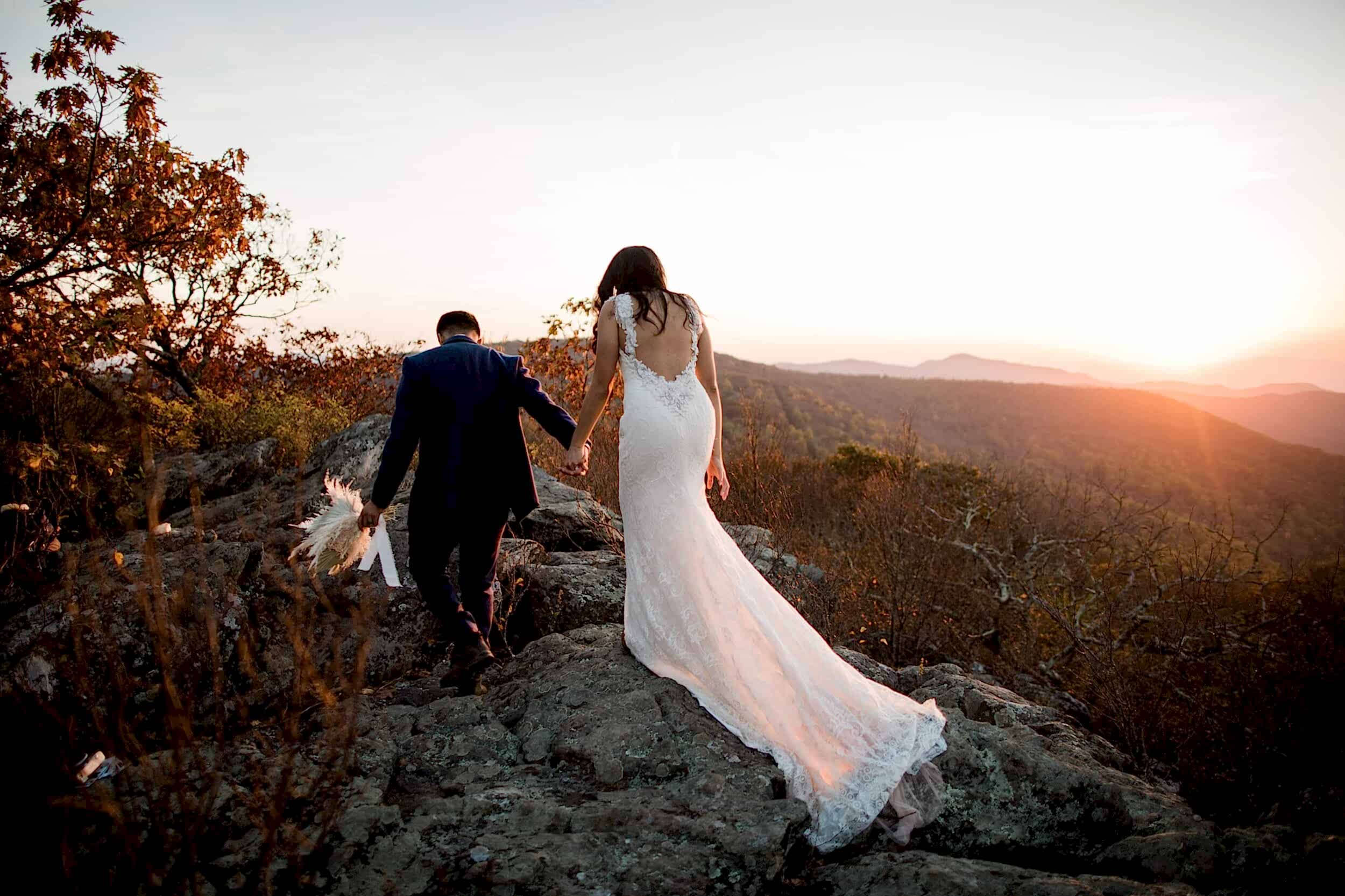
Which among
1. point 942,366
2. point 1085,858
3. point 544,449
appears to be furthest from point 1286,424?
point 942,366

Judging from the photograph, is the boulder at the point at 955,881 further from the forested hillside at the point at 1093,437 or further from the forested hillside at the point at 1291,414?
the forested hillside at the point at 1291,414

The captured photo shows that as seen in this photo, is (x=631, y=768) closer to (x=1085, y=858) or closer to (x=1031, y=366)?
(x=1085, y=858)

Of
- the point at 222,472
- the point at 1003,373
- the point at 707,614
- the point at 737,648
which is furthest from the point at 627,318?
the point at 1003,373

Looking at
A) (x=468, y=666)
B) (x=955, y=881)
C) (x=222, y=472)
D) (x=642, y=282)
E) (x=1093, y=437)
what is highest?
(x=642, y=282)

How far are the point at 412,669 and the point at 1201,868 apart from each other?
165 inches

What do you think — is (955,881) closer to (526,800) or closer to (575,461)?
(526,800)

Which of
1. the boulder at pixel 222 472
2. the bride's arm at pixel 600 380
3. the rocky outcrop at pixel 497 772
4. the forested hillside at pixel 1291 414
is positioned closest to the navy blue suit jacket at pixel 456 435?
the bride's arm at pixel 600 380

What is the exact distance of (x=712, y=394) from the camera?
14.2ft

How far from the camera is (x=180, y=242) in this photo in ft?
27.1

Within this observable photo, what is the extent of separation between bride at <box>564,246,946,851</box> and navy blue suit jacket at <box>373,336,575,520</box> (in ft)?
1.59

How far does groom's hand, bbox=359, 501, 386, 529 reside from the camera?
4.05 m

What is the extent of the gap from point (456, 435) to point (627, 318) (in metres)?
1.23

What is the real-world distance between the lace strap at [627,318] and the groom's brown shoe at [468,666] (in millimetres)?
1917

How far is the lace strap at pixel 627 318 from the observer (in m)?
3.88
